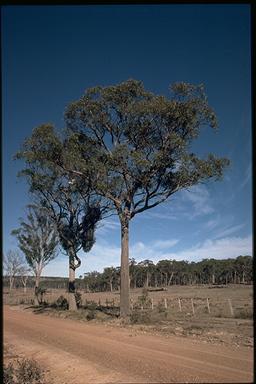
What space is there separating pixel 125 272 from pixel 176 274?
9599cm

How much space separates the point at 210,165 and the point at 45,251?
Result: 1174 inches

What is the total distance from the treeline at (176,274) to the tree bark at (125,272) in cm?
7825

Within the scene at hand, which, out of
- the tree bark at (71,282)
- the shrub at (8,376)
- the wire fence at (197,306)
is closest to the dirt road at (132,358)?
the shrub at (8,376)

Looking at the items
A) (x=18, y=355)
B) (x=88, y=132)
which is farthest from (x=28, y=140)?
(x=18, y=355)

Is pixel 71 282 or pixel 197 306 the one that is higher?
pixel 71 282

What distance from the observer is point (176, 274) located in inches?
4562

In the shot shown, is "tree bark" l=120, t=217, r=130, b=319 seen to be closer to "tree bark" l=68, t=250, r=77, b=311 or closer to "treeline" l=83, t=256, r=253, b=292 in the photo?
"tree bark" l=68, t=250, r=77, b=311

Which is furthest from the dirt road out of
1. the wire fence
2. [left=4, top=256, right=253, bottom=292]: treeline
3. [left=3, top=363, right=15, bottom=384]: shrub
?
[left=4, top=256, right=253, bottom=292]: treeline

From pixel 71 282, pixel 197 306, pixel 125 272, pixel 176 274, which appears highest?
pixel 125 272

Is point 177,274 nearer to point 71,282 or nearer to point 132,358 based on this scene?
point 71,282

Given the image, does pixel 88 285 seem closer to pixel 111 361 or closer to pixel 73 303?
pixel 73 303

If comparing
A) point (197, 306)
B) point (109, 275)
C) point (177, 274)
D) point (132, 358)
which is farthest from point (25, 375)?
point (177, 274)

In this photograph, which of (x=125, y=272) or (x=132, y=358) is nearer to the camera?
(x=132, y=358)

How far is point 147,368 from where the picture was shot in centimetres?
940
